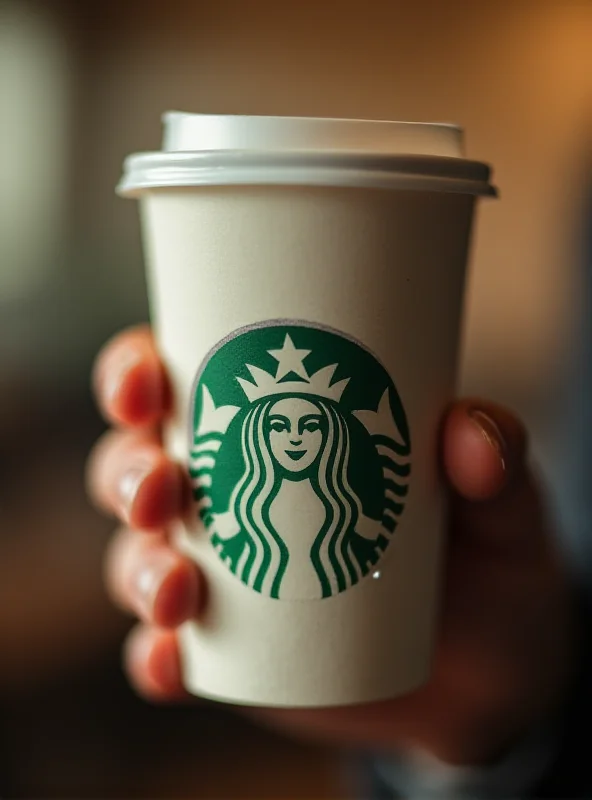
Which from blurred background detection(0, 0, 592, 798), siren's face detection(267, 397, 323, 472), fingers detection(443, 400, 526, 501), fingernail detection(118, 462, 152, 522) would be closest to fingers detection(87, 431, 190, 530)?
fingernail detection(118, 462, 152, 522)

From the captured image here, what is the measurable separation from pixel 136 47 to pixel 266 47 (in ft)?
1.26

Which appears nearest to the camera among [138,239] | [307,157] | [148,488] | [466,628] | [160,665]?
[307,157]

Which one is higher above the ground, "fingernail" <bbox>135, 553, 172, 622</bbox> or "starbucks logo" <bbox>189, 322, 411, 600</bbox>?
"starbucks logo" <bbox>189, 322, 411, 600</bbox>

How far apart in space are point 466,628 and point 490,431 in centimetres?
46

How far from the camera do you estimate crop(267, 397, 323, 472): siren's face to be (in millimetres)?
754

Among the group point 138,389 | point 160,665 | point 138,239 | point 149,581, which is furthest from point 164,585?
point 138,239

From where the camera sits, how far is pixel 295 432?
0.76m

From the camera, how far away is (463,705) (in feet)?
4.05

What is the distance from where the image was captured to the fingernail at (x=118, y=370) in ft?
2.82

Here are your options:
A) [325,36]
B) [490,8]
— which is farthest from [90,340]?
[490,8]

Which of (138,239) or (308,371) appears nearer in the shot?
(308,371)

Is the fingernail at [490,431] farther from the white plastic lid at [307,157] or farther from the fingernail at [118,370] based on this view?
the fingernail at [118,370]

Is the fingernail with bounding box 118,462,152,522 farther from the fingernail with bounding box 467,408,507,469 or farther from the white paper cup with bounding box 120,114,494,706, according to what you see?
the fingernail with bounding box 467,408,507,469

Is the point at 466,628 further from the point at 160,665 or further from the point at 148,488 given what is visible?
the point at 148,488
